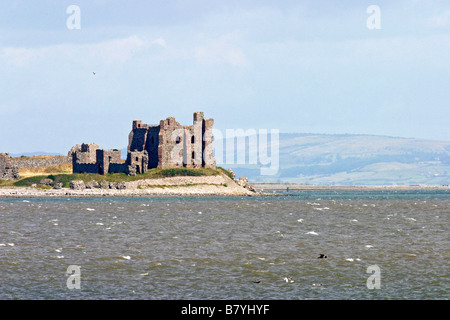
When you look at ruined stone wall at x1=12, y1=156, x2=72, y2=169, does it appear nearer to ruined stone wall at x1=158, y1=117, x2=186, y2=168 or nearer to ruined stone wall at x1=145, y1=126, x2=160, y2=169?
ruined stone wall at x1=145, y1=126, x2=160, y2=169

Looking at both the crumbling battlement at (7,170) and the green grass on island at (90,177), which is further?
the crumbling battlement at (7,170)

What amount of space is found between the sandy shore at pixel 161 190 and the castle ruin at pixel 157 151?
597 centimetres

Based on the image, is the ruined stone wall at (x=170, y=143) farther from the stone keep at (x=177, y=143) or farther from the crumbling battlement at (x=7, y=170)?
the crumbling battlement at (x=7, y=170)

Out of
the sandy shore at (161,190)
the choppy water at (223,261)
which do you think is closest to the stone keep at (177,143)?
the sandy shore at (161,190)

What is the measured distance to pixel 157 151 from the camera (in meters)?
154

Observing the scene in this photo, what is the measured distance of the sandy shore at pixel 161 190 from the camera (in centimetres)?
13000

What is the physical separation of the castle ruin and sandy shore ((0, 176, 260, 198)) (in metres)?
Answer: 5.97

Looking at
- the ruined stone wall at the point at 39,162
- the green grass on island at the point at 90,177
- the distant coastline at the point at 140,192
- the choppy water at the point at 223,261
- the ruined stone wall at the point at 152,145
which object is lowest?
the distant coastline at the point at 140,192

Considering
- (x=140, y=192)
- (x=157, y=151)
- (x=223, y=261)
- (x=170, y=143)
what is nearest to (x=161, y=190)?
(x=140, y=192)

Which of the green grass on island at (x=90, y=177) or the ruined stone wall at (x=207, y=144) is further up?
the ruined stone wall at (x=207, y=144)
